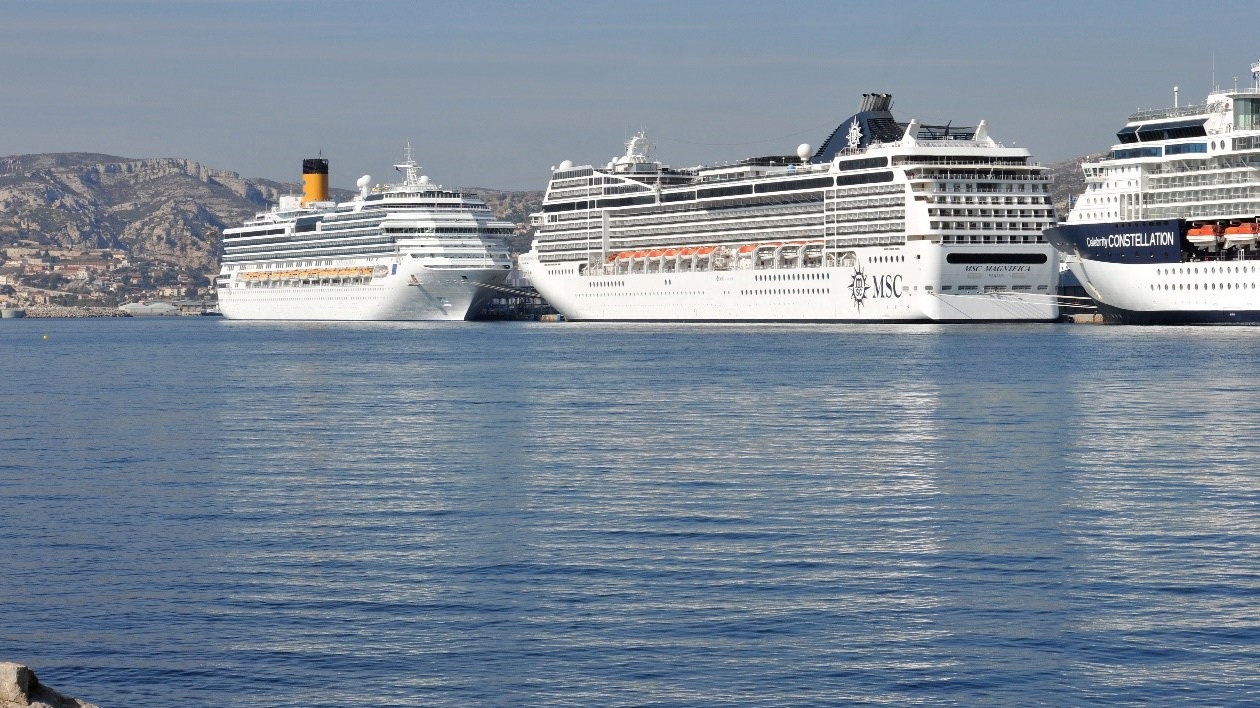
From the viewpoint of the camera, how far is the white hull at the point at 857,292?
301ft

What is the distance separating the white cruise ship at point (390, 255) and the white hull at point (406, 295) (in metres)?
0.07

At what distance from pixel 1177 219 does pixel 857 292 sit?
22216 mm

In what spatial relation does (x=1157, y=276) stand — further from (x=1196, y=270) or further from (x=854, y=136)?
(x=854, y=136)

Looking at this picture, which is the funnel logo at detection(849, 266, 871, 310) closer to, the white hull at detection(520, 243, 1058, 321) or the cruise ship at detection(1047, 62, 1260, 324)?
the white hull at detection(520, 243, 1058, 321)

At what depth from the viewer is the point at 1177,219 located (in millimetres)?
78000

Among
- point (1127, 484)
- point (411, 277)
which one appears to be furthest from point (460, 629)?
point (411, 277)

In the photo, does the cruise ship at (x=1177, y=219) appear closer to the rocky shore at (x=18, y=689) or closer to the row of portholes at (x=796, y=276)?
the row of portholes at (x=796, y=276)

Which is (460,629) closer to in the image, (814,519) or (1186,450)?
(814,519)

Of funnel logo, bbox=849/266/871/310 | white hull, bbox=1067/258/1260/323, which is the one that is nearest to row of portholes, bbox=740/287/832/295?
funnel logo, bbox=849/266/871/310

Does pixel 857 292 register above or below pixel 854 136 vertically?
below

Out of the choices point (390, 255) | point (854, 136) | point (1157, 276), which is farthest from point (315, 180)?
point (1157, 276)

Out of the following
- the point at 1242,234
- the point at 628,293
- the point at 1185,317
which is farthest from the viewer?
the point at 628,293

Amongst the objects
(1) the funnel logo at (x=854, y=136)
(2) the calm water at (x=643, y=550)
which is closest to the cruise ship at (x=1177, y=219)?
(1) the funnel logo at (x=854, y=136)

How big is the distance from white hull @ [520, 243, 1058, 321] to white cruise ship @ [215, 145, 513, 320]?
12.8 m
